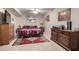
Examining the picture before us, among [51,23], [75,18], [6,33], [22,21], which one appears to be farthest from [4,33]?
[75,18]

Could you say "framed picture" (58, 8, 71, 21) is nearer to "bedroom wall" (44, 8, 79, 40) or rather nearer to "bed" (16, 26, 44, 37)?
"bedroom wall" (44, 8, 79, 40)

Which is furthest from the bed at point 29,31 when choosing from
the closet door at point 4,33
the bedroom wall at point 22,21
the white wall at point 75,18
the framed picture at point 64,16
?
the white wall at point 75,18

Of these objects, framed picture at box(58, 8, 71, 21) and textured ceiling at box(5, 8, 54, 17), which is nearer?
textured ceiling at box(5, 8, 54, 17)

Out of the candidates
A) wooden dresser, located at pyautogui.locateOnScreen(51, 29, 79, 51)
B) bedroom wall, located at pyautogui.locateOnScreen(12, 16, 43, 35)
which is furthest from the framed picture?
bedroom wall, located at pyautogui.locateOnScreen(12, 16, 43, 35)

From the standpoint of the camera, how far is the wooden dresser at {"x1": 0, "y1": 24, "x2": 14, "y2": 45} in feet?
7.57

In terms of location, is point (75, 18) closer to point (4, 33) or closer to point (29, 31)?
point (29, 31)

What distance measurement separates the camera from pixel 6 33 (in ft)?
7.79

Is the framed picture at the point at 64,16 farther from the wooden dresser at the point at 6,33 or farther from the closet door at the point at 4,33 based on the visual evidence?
the closet door at the point at 4,33

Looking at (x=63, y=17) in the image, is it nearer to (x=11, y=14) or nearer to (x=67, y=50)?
(x=67, y=50)

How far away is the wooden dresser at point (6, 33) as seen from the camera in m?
2.31

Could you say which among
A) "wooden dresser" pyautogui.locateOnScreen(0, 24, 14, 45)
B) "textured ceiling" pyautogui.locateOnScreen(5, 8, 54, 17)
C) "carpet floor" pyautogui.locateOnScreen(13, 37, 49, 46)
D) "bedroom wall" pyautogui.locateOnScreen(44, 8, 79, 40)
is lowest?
"carpet floor" pyautogui.locateOnScreen(13, 37, 49, 46)

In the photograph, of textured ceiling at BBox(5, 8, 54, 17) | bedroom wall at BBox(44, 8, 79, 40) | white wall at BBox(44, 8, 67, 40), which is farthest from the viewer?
white wall at BBox(44, 8, 67, 40)

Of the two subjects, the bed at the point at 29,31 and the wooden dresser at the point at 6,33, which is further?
the bed at the point at 29,31

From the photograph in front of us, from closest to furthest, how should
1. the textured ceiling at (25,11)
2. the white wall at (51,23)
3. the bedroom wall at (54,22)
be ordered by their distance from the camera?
1. the textured ceiling at (25,11)
2. the bedroom wall at (54,22)
3. the white wall at (51,23)
